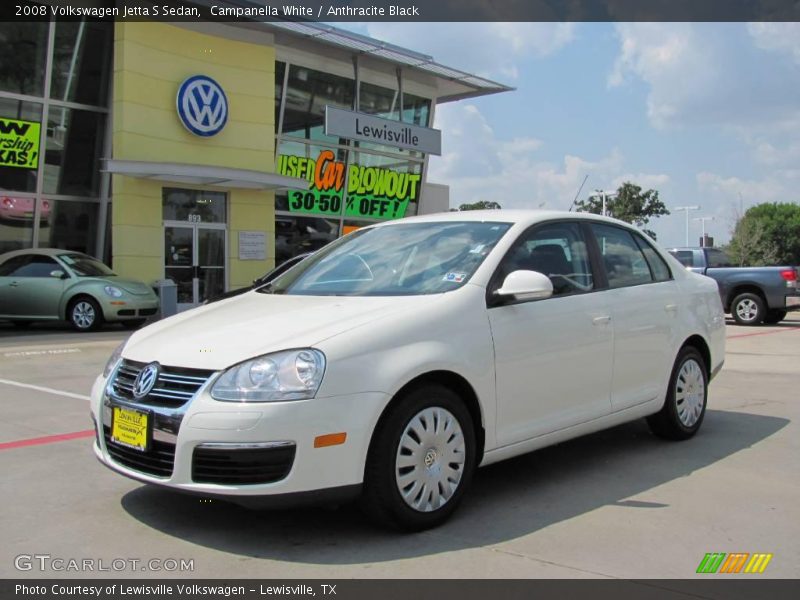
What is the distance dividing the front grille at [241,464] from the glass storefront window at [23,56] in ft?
53.8

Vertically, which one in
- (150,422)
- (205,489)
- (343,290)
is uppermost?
(343,290)

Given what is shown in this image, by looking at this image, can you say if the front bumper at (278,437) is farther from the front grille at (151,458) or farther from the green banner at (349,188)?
the green banner at (349,188)

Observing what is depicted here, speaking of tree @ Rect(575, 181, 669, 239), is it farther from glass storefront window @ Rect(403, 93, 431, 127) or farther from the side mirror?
the side mirror

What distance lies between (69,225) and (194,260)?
9.71ft

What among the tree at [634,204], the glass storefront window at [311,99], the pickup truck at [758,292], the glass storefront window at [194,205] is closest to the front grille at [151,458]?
the glass storefront window at [194,205]

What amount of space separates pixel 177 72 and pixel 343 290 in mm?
15615

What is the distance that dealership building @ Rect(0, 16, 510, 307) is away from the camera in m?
17.5

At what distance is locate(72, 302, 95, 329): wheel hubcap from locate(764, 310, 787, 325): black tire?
14.0 meters

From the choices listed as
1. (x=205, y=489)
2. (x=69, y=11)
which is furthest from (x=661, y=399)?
(x=69, y=11)

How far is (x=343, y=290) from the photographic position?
461 cm

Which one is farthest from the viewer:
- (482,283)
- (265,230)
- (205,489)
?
(265,230)

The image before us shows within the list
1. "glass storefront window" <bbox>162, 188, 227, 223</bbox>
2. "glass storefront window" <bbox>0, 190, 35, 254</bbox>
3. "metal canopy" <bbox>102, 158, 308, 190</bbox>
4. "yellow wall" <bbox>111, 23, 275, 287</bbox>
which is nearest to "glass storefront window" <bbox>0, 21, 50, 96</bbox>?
"yellow wall" <bbox>111, 23, 275, 287</bbox>

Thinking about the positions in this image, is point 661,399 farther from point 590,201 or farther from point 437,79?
point 590,201

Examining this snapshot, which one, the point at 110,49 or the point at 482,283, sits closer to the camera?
the point at 482,283
